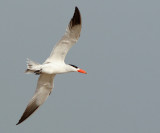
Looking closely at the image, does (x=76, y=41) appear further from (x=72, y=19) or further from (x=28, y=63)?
(x=28, y=63)

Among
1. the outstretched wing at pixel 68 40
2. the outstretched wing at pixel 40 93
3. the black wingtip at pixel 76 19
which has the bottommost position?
the outstretched wing at pixel 40 93

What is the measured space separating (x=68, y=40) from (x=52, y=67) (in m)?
1.09

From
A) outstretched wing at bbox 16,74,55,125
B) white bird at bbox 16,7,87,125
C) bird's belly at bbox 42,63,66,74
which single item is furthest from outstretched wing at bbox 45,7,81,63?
outstretched wing at bbox 16,74,55,125

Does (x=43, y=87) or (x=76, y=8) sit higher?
(x=76, y=8)

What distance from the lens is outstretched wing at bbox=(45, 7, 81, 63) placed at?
1492cm

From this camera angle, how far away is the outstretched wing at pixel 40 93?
15.8 meters

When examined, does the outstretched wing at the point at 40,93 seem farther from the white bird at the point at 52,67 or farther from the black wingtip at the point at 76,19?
the black wingtip at the point at 76,19

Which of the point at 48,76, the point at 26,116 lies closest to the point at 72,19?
the point at 48,76

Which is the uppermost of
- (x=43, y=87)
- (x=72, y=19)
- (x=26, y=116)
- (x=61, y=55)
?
(x=72, y=19)

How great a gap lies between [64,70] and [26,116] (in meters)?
2.23

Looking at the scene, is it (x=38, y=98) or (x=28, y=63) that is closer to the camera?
(x=28, y=63)

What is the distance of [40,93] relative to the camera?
52.9ft

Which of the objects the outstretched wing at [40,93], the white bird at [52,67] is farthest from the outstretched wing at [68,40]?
the outstretched wing at [40,93]

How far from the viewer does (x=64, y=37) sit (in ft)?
49.4
